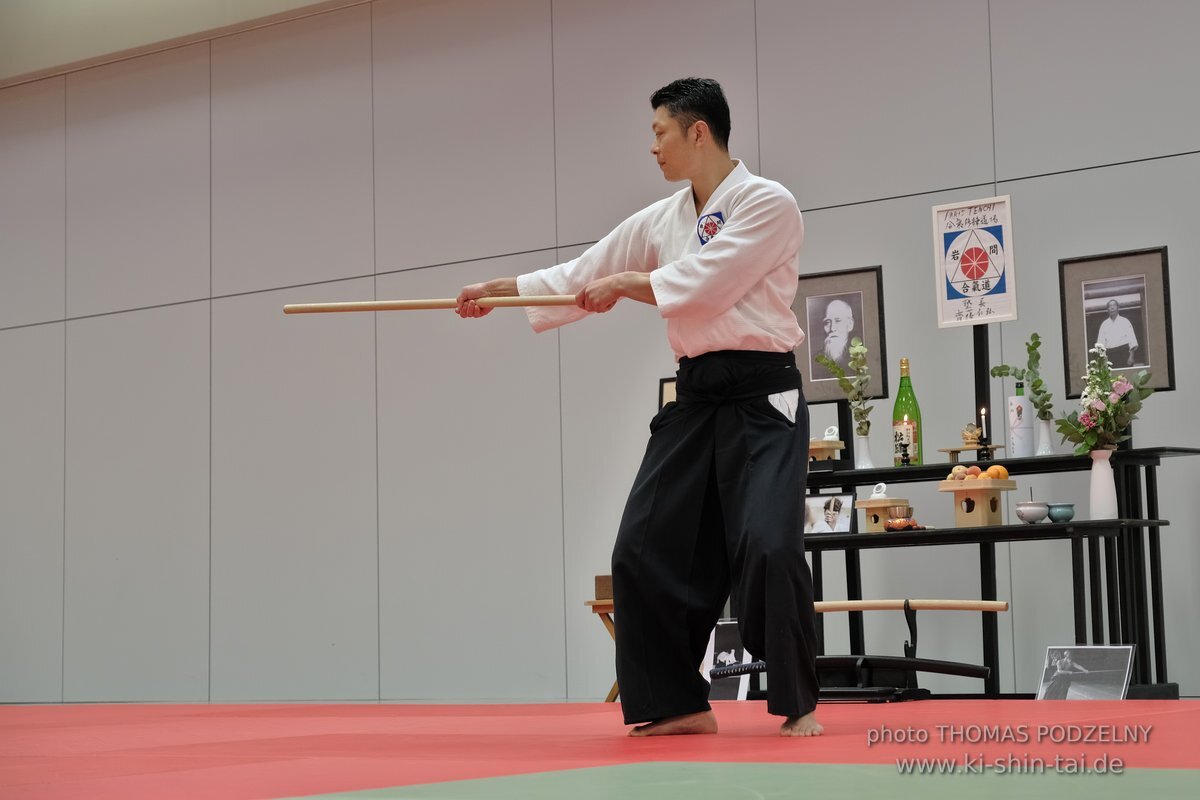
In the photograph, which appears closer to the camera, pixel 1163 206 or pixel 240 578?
pixel 1163 206

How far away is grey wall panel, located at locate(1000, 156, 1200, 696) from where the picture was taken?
489 centimetres

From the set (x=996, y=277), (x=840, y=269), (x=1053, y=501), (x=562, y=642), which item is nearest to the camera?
(x=996, y=277)

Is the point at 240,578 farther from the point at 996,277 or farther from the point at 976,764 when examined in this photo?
the point at 976,764

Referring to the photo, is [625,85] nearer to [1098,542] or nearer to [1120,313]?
[1120,313]

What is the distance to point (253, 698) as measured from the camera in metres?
7.04

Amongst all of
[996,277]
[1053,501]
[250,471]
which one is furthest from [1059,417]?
[250,471]

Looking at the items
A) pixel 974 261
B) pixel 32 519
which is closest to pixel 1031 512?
pixel 974 261

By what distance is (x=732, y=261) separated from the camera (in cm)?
259

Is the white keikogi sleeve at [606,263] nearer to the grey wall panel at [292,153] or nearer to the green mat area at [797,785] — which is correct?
the green mat area at [797,785]

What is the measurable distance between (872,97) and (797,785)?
4.43 metres

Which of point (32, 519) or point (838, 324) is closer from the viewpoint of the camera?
point (838, 324)

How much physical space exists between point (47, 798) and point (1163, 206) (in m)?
4.44

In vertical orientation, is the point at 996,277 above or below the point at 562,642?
above

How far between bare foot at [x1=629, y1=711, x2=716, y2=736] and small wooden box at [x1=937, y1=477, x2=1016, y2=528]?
82.6 inches
